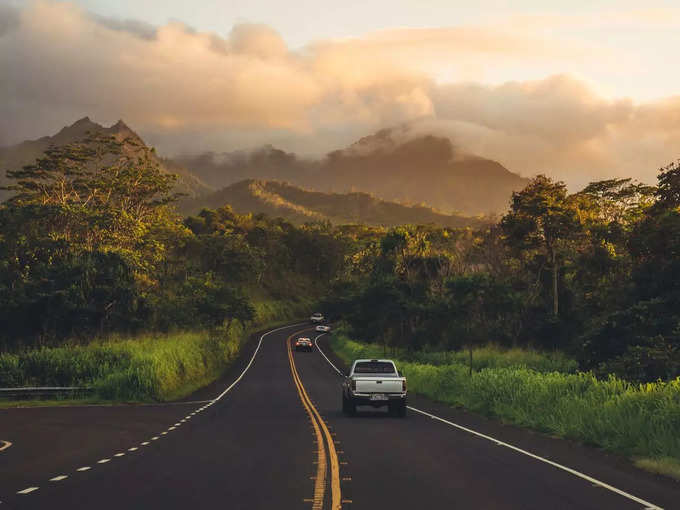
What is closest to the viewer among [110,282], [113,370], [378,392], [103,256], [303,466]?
[303,466]

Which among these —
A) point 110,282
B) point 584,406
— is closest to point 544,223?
point 110,282

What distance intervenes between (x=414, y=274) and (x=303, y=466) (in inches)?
2185

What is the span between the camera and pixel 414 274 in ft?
226

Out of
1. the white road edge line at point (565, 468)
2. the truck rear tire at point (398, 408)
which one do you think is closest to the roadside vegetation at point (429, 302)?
the white road edge line at point (565, 468)

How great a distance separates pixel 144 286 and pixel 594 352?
41535 mm

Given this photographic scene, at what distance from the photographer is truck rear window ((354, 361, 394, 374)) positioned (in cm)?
2809

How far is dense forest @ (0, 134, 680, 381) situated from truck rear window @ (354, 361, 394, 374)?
11089mm

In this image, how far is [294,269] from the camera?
16900 cm

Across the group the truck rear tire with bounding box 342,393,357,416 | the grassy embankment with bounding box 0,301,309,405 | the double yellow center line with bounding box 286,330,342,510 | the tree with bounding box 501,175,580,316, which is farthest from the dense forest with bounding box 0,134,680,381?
the double yellow center line with bounding box 286,330,342,510

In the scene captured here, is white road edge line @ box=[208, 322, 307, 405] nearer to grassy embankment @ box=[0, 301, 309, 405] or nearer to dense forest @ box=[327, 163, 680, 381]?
grassy embankment @ box=[0, 301, 309, 405]

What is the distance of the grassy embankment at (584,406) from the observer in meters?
15.3

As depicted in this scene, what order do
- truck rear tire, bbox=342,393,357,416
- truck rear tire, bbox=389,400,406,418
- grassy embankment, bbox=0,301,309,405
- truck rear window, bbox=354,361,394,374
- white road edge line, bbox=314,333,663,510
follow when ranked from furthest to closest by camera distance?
1. grassy embankment, bbox=0,301,309,405
2. truck rear window, bbox=354,361,394,374
3. truck rear tire, bbox=342,393,357,416
4. truck rear tire, bbox=389,400,406,418
5. white road edge line, bbox=314,333,663,510

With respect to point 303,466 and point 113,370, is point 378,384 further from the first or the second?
point 113,370

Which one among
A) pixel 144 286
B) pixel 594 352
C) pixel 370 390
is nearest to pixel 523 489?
pixel 370 390
